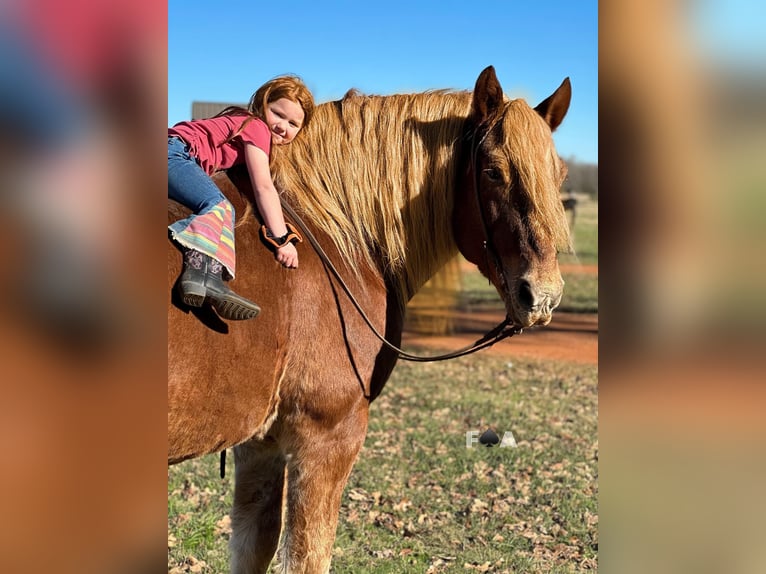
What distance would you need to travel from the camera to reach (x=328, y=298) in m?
2.74

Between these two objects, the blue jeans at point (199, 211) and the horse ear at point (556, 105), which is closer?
the blue jeans at point (199, 211)

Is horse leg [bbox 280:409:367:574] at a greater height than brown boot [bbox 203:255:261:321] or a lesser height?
lesser

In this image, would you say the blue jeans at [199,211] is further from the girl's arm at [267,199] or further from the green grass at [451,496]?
the green grass at [451,496]

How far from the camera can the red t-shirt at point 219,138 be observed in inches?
101

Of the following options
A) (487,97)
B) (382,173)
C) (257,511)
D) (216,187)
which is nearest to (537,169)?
(487,97)

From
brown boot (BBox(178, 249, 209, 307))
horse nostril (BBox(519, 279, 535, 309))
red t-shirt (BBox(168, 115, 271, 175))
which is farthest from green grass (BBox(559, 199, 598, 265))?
brown boot (BBox(178, 249, 209, 307))

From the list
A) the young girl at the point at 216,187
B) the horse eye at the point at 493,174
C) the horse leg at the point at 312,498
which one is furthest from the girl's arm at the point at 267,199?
the horse eye at the point at 493,174

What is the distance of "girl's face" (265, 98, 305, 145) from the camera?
2.77 meters

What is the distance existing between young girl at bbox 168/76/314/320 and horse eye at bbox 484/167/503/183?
2.58 ft

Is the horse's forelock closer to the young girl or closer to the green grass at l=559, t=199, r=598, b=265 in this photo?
the young girl
